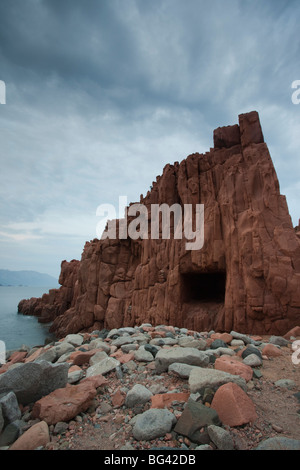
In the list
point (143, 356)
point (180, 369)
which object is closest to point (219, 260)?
point (143, 356)

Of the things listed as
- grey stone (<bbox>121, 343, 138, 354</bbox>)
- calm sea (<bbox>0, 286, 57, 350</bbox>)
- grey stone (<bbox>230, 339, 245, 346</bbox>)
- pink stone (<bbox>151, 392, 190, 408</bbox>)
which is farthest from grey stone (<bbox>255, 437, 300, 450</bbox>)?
calm sea (<bbox>0, 286, 57, 350</bbox>)

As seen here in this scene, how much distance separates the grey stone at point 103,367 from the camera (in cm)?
416

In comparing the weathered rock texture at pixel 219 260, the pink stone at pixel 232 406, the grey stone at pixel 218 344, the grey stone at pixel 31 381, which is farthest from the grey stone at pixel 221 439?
the weathered rock texture at pixel 219 260

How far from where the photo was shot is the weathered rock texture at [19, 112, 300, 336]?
11.0m

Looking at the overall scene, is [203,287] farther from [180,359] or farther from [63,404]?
[63,404]

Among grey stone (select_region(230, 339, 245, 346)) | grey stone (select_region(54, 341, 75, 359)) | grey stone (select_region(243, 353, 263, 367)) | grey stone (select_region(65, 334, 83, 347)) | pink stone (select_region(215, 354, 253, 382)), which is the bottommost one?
grey stone (select_region(65, 334, 83, 347))

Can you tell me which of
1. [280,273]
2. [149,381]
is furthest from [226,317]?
[149,381]

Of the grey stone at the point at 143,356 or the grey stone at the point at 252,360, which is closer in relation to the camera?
the grey stone at the point at 252,360

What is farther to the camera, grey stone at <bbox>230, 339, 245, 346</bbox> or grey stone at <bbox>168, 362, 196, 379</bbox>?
grey stone at <bbox>230, 339, 245, 346</bbox>

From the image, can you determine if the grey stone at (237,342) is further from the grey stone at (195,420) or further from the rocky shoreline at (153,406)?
the grey stone at (195,420)

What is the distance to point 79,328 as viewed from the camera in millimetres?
23438

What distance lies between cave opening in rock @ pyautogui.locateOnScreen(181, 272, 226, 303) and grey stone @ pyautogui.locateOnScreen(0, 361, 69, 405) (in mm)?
13150

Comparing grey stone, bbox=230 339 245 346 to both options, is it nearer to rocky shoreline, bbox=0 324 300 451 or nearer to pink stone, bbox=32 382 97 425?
rocky shoreline, bbox=0 324 300 451

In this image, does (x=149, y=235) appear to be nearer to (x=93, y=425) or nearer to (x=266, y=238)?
(x=266, y=238)
